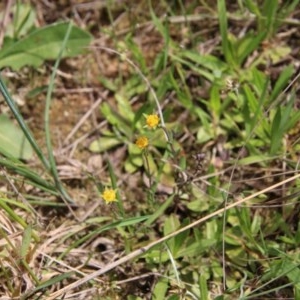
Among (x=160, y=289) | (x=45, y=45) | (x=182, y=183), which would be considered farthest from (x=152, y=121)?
(x=45, y=45)

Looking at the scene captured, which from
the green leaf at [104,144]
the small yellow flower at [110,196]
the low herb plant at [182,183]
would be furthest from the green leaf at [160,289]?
the green leaf at [104,144]

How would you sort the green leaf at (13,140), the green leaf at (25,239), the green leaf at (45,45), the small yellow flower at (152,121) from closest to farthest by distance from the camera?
the green leaf at (25,239), the small yellow flower at (152,121), the green leaf at (13,140), the green leaf at (45,45)

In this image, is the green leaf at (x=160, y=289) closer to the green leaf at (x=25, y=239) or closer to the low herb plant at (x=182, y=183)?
the low herb plant at (x=182, y=183)

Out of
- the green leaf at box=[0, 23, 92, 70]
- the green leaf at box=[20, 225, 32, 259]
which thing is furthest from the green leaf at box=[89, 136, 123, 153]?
the green leaf at box=[20, 225, 32, 259]

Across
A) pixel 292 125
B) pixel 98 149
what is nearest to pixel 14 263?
pixel 98 149

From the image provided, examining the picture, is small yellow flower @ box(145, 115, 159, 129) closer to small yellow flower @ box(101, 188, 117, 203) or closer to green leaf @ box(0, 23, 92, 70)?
small yellow flower @ box(101, 188, 117, 203)
